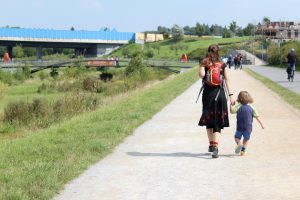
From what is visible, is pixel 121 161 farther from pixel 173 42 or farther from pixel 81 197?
pixel 173 42

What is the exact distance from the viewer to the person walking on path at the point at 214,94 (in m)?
8.55

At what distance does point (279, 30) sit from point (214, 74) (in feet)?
546

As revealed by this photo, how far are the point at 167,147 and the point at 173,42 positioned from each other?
167939 mm

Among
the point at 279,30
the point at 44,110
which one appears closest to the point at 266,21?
the point at 279,30

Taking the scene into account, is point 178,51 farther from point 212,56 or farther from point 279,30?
point 212,56

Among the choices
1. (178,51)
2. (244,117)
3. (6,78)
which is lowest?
(6,78)

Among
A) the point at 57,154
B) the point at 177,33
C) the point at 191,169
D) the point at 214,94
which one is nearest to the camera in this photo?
the point at 191,169

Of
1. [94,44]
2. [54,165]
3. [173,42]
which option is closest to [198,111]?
[54,165]

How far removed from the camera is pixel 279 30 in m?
169

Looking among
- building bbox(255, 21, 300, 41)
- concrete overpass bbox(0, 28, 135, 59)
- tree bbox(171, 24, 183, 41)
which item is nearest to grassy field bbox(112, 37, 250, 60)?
tree bbox(171, 24, 183, 41)

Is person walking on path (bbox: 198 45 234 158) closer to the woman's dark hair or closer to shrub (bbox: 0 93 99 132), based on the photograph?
the woman's dark hair

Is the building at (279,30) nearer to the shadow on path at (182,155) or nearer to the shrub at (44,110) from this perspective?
the shrub at (44,110)

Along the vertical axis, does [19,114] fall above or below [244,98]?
below

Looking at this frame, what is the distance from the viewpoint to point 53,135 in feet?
36.1
